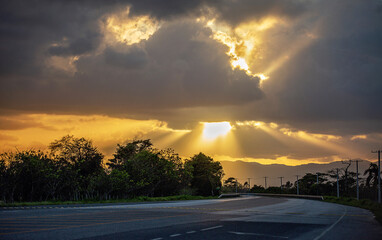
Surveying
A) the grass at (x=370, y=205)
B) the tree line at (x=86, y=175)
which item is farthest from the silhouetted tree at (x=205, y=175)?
the grass at (x=370, y=205)

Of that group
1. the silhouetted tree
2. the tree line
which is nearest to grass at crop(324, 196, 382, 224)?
the tree line

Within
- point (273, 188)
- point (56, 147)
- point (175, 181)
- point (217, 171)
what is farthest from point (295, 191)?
point (56, 147)

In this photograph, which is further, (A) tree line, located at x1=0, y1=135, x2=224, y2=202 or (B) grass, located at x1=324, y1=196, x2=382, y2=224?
(A) tree line, located at x1=0, y1=135, x2=224, y2=202

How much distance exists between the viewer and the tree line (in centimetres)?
4984

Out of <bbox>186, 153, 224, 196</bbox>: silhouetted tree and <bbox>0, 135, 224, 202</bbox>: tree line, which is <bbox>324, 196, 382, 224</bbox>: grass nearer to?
<bbox>0, 135, 224, 202</bbox>: tree line

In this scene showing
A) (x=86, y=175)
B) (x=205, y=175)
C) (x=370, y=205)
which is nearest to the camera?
(x=370, y=205)

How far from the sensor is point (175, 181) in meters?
85.2

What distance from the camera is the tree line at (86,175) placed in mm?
49844

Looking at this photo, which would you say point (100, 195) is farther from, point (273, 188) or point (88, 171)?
point (273, 188)

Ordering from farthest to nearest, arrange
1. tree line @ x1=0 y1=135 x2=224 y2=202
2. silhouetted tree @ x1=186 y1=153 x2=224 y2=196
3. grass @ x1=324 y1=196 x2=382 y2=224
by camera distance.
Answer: silhouetted tree @ x1=186 y1=153 x2=224 y2=196
tree line @ x1=0 y1=135 x2=224 y2=202
grass @ x1=324 y1=196 x2=382 y2=224

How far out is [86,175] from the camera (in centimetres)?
6262

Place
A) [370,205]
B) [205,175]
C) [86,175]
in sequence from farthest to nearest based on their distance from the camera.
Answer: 1. [205,175]
2. [86,175]
3. [370,205]

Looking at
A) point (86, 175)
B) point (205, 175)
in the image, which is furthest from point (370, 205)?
point (205, 175)

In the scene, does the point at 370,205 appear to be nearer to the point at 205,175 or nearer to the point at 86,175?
the point at 86,175
